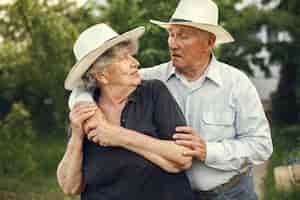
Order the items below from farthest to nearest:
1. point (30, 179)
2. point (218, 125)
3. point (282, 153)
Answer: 1. point (282, 153)
2. point (30, 179)
3. point (218, 125)

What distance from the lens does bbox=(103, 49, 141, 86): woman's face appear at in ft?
8.38

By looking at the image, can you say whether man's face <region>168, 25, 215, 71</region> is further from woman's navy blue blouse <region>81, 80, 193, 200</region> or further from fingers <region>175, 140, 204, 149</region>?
fingers <region>175, 140, 204, 149</region>

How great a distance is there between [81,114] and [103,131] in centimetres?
11

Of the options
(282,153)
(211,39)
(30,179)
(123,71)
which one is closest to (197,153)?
(123,71)

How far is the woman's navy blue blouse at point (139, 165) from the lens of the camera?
2508 millimetres

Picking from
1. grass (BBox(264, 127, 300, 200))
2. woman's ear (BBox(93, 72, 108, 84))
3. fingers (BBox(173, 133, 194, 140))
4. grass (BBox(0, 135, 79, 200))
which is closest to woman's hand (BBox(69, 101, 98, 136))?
woman's ear (BBox(93, 72, 108, 84))

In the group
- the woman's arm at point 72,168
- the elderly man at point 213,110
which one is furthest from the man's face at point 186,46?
the woman's arm at point 72,168

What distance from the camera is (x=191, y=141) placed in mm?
2514

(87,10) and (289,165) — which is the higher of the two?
(87,10)

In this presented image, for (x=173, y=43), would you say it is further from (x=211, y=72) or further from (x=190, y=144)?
(x=190, y=144)

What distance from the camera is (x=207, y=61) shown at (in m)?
2.78

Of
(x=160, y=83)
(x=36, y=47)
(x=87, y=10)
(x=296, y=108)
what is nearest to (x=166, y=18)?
(x=87, y=10)

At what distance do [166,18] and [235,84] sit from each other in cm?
318

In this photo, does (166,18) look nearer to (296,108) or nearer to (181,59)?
(181,59)
